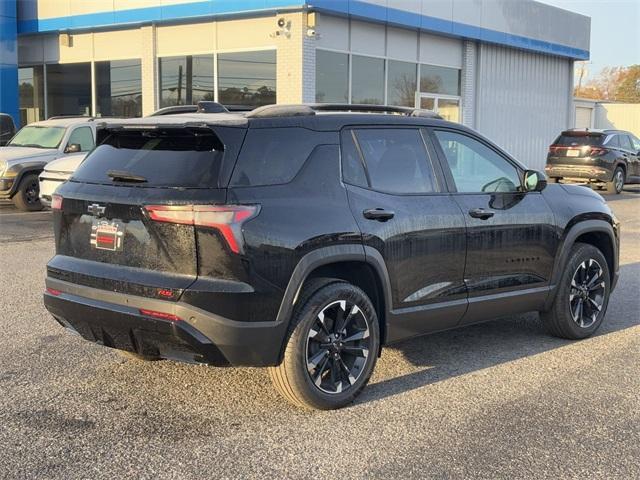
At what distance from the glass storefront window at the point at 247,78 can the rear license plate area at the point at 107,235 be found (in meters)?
13.9

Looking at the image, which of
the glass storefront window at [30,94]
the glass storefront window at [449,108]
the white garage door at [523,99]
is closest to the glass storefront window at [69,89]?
the glass storefront window at [30,94]

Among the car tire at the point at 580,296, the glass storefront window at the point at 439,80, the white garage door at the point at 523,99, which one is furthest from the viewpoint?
the white garage door at the point at 523,99

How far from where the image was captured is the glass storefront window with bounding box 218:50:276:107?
1788 centimetres

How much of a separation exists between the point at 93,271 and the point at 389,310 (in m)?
1.84

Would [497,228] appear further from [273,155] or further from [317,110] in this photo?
[273,155]

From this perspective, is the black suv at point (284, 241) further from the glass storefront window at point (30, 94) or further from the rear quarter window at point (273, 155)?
the glass storefront window at point (30, 94)

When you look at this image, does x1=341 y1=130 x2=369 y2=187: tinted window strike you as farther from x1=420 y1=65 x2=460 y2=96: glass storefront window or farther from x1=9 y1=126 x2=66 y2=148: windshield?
x1=420 y1=65 x2=460 y2=96: glass storefront window

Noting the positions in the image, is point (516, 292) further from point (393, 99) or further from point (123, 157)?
point (393, 99)

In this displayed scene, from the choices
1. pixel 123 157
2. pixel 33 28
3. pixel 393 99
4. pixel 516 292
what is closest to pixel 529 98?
pixel 393 99

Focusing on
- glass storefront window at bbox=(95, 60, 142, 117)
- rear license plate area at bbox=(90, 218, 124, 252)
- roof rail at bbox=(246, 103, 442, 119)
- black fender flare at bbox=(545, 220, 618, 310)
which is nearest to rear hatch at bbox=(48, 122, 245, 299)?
rear license plate area at bbox=(90, 218, 124, 252)

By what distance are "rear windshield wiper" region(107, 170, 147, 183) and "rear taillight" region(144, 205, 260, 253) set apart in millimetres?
368

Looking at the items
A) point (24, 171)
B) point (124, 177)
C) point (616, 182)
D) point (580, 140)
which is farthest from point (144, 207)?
point (616, 182)

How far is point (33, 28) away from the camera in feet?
72.9

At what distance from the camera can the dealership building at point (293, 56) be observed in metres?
17.8
